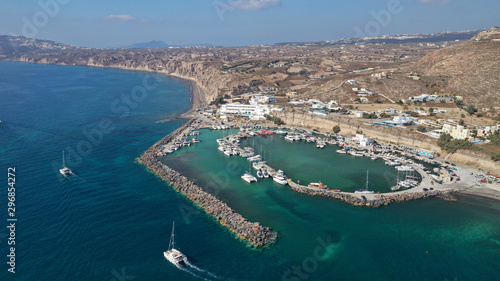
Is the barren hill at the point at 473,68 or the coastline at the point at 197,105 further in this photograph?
the barren hill at the point at 473,68

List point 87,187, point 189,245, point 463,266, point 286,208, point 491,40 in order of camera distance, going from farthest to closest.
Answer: point 491,40
point 87,187
point 286,208
point 189,245
point 463,266

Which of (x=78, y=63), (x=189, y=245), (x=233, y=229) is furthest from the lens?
(x=78, y=63)

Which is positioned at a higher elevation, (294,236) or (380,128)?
(380,128)

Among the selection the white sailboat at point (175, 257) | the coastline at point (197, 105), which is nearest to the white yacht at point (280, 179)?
the white sailboat at point (175, 257)

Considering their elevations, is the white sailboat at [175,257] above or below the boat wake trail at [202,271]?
above

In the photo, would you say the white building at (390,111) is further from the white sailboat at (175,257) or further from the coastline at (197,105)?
the white sailboat at (175,257)

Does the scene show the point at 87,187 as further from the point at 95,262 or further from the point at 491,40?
the point at 491,40

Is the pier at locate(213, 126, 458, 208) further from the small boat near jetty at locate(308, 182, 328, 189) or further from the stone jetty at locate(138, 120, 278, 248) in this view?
the stone jetty at locate(138, 120, 278, 248)

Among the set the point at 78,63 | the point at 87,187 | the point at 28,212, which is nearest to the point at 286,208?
the point at 87,187
